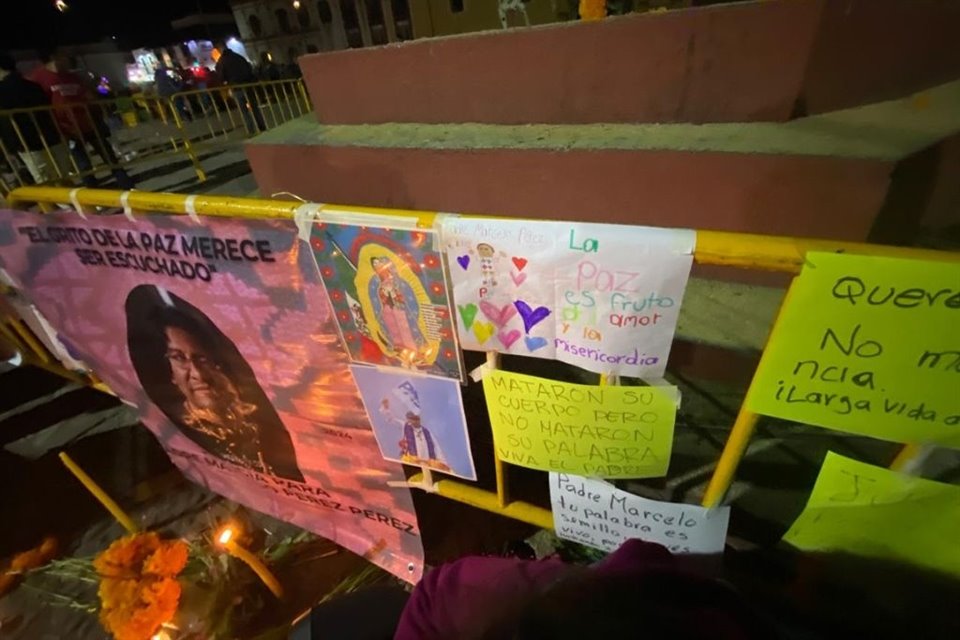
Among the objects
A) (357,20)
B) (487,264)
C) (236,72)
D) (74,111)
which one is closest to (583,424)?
(487,264)

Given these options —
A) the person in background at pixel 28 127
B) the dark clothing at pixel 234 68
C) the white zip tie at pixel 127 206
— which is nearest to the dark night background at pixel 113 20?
the dark clothing at pixel 234 68

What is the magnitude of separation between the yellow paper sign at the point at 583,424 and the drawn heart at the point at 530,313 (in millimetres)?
177

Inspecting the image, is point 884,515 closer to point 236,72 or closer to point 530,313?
point 530,313

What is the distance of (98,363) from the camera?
6.53ft

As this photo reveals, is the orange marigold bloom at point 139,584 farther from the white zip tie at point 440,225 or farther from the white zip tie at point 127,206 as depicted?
the white zip tie at point 440,225

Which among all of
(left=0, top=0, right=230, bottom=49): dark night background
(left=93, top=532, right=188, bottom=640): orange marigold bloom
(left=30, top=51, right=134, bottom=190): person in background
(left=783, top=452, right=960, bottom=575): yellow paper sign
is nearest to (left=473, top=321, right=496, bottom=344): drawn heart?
(left=783, top=452, right=960, bottom=575): yellow paper sign

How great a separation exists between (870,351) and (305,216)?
118 centimetres

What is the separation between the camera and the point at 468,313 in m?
1.10

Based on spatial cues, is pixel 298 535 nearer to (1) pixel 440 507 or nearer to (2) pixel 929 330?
(1) pixel 440 507

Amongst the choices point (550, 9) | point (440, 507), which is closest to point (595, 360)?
point (440, 507)

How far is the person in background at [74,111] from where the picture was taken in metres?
5.90

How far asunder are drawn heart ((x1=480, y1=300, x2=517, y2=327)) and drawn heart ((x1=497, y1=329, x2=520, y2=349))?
0.03 meters

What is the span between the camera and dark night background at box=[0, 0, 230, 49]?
29078 millimetres

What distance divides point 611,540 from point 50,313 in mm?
2241
